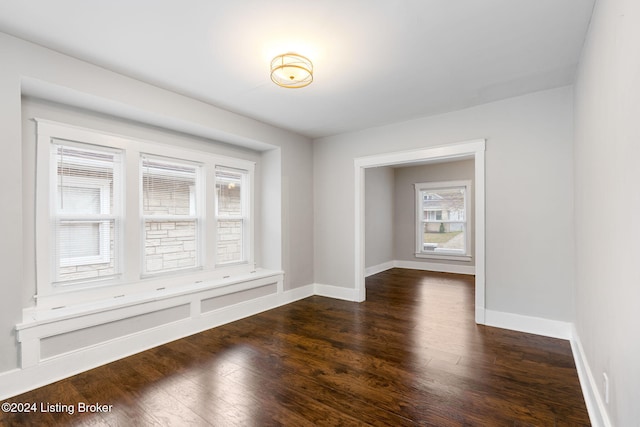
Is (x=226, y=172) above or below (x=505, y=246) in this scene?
above

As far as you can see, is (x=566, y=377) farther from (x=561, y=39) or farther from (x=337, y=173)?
(x=337, y=173)

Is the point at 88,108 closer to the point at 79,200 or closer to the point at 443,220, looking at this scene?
the point at 79,200

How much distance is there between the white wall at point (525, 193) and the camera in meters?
3.35

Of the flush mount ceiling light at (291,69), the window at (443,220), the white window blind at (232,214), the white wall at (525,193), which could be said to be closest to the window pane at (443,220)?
the window at (443,220)

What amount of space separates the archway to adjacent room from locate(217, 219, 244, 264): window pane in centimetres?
185

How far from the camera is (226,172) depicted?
4629 millimetres

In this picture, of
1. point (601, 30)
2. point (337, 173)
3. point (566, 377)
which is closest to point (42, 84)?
point (337, 173)

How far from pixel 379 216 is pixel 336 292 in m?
2.93

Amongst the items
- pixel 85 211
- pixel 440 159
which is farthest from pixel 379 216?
pixel 85 211

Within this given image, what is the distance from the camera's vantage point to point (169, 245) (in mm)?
3920

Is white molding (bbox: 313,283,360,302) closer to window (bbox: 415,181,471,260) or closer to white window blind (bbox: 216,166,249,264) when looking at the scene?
white window blind (bbox: 216,166,249,264)

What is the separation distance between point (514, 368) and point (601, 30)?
8.53 feet

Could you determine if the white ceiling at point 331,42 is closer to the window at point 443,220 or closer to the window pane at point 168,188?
the window pane at point 168,188

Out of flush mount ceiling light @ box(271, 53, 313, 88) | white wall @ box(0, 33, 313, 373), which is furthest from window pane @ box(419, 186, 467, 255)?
flush mount ceiling light @ box(271, 53, 313, 88)
